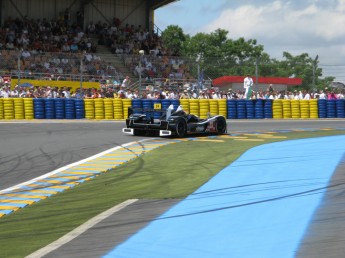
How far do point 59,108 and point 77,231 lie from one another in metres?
19.0

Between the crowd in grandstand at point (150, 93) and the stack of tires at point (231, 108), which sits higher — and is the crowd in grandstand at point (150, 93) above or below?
above

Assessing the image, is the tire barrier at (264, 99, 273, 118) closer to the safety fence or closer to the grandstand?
the safety fence

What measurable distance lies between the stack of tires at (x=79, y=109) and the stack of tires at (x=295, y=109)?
31.8 ft

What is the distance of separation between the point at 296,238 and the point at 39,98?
2012cm

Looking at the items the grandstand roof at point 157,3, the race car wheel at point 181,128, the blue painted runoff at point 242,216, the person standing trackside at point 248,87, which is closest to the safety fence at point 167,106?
the person standing trackside at point 248,87

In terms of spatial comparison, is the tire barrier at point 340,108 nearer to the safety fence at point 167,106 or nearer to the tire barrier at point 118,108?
the safety fence at point 167,106

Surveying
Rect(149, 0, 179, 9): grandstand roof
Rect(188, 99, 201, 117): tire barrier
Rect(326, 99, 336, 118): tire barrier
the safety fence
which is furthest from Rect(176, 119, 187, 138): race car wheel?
Rect(149, 0, 179, 9): grandstand roof

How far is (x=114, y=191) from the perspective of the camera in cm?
884

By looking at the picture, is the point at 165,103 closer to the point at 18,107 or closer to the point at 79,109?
the point at 79,109

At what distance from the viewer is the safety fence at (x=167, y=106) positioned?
79.9 ft

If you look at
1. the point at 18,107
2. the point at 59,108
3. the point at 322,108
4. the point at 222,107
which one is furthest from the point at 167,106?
the point at 322,108

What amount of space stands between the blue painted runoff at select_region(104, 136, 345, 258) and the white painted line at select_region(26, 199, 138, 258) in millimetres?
599

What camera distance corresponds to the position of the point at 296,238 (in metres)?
5.68

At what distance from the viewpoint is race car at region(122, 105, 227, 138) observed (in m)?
16.9
